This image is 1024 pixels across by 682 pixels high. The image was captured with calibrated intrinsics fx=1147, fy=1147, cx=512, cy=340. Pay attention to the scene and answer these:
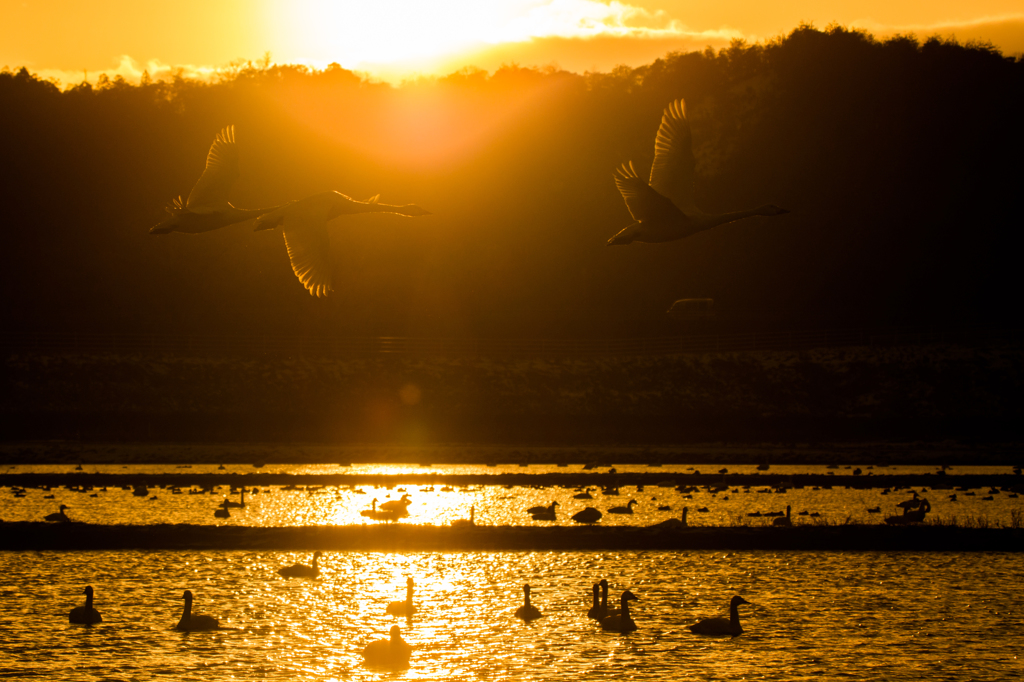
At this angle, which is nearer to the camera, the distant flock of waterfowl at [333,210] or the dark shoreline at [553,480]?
the distant flock of waterfowl at [333,210]

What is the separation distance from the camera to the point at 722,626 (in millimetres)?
11891

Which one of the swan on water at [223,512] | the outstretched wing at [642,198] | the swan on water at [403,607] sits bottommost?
the swan on water at [403,607]

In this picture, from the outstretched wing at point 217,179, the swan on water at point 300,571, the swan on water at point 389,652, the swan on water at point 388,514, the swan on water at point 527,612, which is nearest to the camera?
the swan on water at point 389,652

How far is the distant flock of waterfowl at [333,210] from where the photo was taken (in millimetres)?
13234

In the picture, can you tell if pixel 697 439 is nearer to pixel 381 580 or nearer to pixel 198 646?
pixel 381 580

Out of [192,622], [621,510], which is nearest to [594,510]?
[621,510]

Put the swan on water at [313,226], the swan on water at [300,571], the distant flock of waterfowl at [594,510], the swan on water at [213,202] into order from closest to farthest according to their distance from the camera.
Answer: the swan on water at [313,226], the swan on water at [213,202], the swan on water at [300,571], the distant flock of waterfowl at [594,510]

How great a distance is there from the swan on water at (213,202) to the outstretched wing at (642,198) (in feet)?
14.3

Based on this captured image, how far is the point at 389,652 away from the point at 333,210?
545 cm

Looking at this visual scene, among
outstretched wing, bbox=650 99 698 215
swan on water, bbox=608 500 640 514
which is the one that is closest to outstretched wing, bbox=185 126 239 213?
outstretched wing, bbox=650 99 698 215

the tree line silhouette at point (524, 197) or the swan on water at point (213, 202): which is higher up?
the tree line silhouette at point (524, 197)

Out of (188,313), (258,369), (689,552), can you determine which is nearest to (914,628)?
(689,552)

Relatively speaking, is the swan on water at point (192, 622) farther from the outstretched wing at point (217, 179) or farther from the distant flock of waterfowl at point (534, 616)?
the outstretched wing at point (217, 179)

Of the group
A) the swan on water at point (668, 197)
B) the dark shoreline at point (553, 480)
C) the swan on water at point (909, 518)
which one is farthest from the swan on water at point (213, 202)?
the swan on water at point (909, 518)
